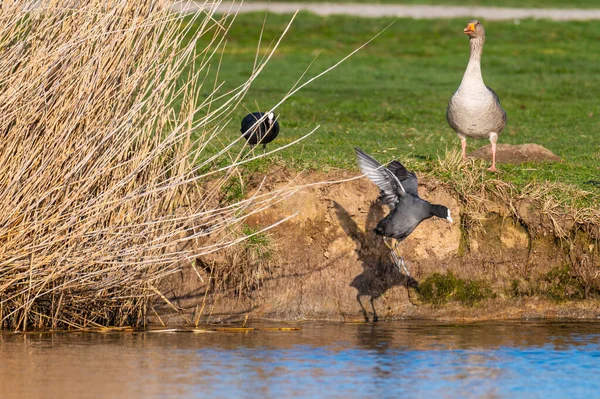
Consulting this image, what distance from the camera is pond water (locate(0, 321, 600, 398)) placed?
22.4ft

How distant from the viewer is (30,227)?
7.88m

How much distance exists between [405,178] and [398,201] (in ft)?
0.87

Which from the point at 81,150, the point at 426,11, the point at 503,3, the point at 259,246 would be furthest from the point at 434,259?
the point at 503,3

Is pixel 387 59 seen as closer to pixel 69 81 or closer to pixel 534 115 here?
pixel 534 115

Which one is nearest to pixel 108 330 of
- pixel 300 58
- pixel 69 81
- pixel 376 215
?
pixel 69 81

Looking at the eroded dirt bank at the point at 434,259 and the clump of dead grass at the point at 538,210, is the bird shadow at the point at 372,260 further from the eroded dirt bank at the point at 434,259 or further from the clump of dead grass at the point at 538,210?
the clump of dead grass at the point at 538,210

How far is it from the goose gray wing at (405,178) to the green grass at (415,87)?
121cm

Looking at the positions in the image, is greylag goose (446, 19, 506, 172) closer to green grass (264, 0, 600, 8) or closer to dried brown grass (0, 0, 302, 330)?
dried brown grass (0, 0, 302, 330)

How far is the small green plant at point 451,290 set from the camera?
9977 millimetres

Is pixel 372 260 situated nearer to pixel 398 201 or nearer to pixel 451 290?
pixel 451 290

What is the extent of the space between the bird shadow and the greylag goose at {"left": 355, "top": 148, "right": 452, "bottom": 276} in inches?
30.6

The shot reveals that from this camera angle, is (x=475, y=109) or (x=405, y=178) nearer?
(x=405, y=178)

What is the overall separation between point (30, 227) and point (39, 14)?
65.2 inches

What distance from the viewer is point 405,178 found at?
9172 millimetres
